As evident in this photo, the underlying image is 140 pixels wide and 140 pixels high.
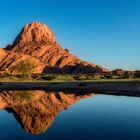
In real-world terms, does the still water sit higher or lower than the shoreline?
lower

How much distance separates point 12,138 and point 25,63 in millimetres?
109142

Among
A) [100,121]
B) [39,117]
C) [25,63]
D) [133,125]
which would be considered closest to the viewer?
[133,125]

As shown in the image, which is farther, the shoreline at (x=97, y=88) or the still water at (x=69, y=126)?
the shoreline at (x=97, y=88)

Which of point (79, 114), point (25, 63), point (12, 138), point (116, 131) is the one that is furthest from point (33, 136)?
point (25, 63)

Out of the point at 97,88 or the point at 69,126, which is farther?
the point at 97,88

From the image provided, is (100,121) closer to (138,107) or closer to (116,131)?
(116,131)

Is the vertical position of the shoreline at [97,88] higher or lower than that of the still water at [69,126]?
higher

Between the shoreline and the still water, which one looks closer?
the still water

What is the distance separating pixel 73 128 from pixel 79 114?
695cm

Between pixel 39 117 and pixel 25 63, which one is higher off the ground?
pixel 25 63

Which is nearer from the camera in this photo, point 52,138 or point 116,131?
point 52,138

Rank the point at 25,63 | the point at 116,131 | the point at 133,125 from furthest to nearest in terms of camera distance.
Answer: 1. the point at 25,63
2. the point at 133,125
3. the point at 116,131

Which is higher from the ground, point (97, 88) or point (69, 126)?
point (97, 88)

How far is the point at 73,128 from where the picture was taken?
1975 cm
